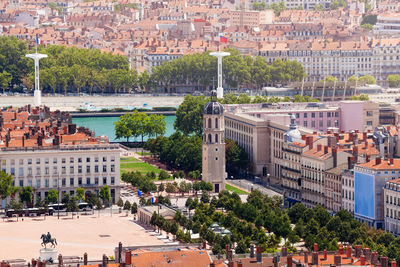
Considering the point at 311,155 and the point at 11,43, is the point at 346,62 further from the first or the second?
the point at 311,155

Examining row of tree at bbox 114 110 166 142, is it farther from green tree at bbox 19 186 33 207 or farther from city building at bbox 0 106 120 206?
green tree at bbox 19 186 33 207

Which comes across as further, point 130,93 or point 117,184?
point 130,93

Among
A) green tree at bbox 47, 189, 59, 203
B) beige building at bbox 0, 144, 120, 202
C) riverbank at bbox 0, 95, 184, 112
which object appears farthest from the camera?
riverbank at bbox 0, 95, 184, 112

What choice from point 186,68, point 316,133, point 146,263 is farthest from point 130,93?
point 146,263

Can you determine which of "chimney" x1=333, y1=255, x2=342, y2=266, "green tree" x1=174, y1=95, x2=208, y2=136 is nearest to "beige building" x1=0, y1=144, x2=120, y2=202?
"green tree" x1=174, y1=95, x2=208, y2=136

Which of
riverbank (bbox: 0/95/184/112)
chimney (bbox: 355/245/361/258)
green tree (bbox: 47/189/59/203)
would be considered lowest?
riverbank (bbox: 0/95/184/112)

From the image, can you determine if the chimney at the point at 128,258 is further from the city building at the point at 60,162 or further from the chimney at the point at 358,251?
the city building at the point at 60,162

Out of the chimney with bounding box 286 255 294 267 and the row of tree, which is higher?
the chimney with bounding box 286 255 294 267
